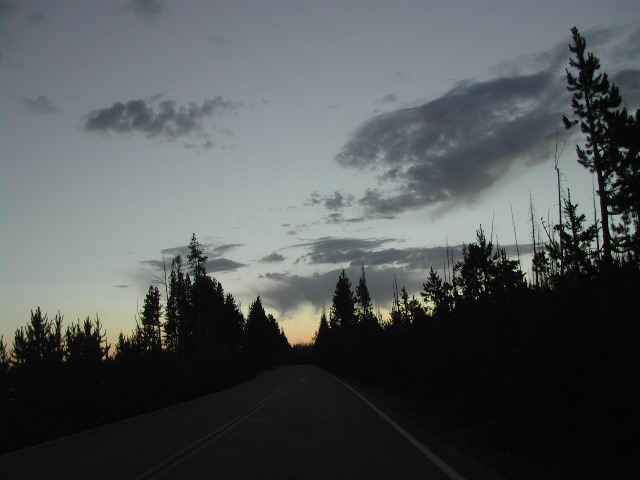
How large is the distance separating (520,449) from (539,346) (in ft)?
7.00

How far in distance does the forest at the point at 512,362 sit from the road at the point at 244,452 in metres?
1.77

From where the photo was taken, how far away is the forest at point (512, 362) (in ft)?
25.9

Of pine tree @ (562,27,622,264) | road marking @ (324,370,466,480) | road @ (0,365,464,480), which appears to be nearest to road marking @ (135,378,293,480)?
road @ (0,365,464,480)

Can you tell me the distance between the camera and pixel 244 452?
999cm

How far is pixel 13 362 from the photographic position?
55.3ft

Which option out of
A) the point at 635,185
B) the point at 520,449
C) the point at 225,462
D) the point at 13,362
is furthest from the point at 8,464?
the point at 635,185

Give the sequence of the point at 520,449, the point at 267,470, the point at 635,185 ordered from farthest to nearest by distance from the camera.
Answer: the point at 635,185
the point at 520,449
the point at 267,470

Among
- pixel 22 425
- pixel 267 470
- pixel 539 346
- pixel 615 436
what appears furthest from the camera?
pixel 22 425

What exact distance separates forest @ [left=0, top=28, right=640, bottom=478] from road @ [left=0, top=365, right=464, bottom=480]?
1769mm

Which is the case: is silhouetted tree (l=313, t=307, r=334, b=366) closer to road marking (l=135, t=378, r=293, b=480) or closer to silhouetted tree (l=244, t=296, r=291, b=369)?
silhouetted tree (l=244, t=296, r=291, b=369)

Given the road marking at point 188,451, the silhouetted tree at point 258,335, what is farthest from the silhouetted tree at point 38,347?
the silhouetted tree at point 258,335

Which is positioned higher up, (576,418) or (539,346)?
(539,346)

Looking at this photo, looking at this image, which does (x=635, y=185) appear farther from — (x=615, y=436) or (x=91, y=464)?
(x=91, y=464)

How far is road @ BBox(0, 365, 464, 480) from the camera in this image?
8156 millimetres
